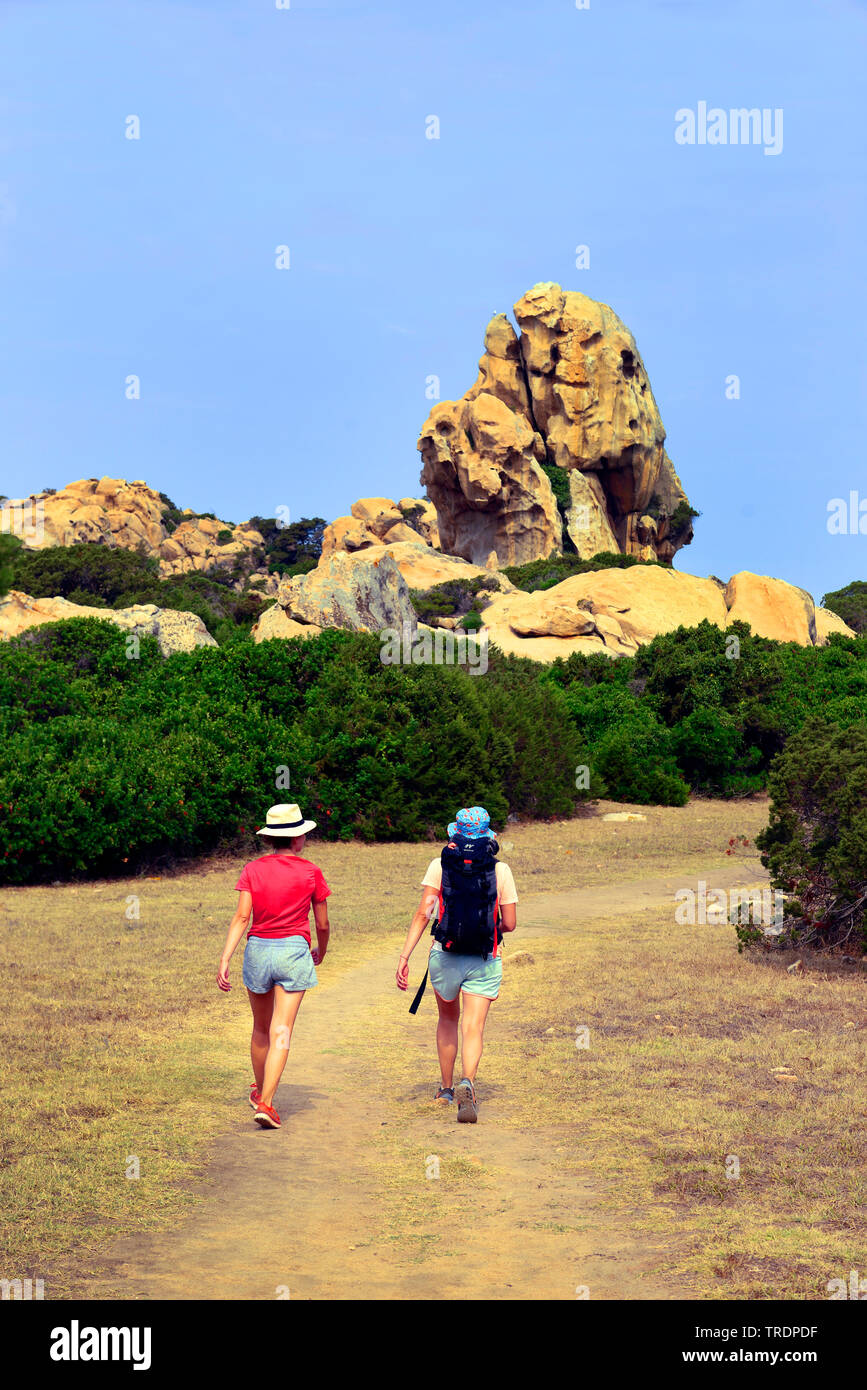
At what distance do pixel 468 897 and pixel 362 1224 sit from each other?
1.98 metres

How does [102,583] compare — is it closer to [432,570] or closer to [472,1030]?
[432,570]

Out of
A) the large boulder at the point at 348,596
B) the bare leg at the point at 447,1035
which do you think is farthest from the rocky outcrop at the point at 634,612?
the bare leg at the point at 447,1035

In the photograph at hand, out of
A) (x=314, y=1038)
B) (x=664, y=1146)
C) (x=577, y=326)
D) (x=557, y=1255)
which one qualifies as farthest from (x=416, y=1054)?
(x=577, y=326)

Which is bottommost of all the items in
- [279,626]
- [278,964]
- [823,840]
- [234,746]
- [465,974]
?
[465,974]

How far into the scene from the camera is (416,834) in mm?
21078

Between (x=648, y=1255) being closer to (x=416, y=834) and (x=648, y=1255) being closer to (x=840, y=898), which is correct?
(x=840, y=898)

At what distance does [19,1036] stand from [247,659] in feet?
47.3

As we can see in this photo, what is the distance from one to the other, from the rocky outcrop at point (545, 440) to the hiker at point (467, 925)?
62746 millimetres

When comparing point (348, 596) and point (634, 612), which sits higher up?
point (634, 612)

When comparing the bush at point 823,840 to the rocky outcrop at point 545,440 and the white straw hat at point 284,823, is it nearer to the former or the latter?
the white straw hat at point 284,823

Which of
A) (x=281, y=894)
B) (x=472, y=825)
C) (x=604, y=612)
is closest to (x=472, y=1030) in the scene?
(x=472, y=825)

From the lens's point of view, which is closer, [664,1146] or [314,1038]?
[664,1146]

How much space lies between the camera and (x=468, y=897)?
6.86 meters

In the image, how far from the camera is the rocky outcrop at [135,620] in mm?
28094
